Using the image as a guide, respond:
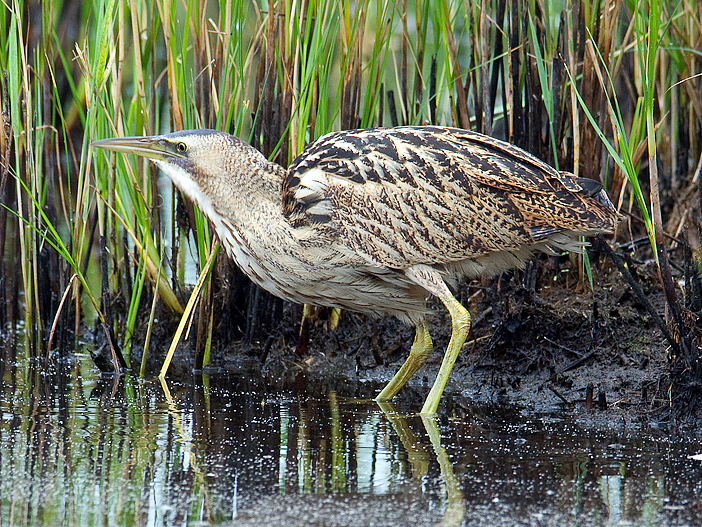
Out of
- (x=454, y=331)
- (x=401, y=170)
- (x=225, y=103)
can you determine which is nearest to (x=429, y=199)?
(x=401, y=170)

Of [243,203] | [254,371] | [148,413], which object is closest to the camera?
[148,413]

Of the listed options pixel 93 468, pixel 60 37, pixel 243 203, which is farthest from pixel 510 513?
pixel 60 37

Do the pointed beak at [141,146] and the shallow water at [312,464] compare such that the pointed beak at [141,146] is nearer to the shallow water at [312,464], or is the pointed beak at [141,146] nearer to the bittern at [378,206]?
the bittern at [378,206]

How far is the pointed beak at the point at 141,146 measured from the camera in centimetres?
353

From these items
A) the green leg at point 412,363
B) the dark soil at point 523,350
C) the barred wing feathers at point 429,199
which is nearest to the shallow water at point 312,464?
the green leg at point 412,363

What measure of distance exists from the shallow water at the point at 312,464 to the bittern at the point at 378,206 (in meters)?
0.44

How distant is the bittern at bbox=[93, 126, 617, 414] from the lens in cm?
351

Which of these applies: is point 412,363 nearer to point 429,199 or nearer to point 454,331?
point 454,331

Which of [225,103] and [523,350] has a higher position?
[225,103]

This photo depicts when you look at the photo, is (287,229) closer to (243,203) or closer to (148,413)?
(243,203)

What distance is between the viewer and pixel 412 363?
3.86 metres

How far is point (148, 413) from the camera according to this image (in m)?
3.36

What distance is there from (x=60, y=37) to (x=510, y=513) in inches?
202

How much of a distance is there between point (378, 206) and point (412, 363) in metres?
0.74
